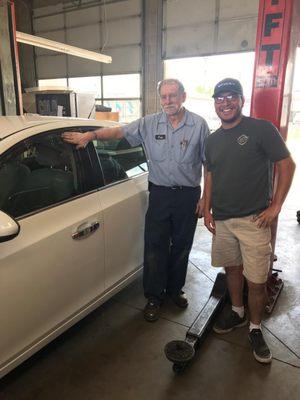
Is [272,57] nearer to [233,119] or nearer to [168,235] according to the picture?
[233,119]

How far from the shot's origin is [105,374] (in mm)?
1959

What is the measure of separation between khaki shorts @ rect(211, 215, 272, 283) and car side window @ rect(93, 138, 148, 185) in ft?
2.49

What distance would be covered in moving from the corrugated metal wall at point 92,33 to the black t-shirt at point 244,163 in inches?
312

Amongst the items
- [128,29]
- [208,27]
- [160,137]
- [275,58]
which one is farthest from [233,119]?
[128,29]

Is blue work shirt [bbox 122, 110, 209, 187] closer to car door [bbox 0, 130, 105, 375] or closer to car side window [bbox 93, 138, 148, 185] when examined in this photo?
car side window [bbox 93, 138, 148, 185]

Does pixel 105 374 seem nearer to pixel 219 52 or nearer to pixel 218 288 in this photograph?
pixel 218 288

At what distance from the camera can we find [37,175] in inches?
74.4

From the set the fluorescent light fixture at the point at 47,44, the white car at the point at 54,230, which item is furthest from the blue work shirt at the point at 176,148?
the fluorescent light fixture at the point at 47,44

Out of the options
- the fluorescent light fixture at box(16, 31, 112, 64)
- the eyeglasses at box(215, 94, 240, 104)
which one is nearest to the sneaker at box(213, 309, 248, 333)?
the eyeglasses at box(215, 94, 240, 104)

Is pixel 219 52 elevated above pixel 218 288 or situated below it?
above

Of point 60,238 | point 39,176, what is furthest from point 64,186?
point 60,238

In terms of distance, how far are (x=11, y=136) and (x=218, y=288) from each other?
70.4 inches

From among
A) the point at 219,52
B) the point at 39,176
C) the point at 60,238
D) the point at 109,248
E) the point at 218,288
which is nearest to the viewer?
the point at 60,238

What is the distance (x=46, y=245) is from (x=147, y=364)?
3.15 ft
